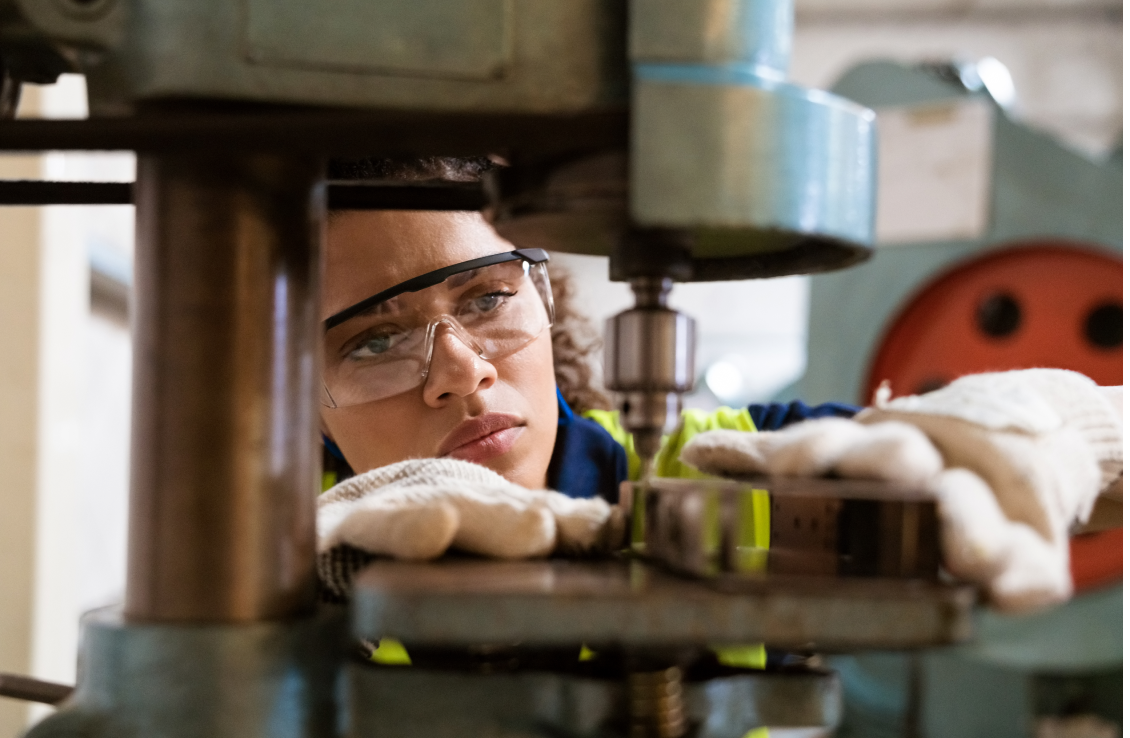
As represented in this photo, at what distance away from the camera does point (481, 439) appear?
1.16 m

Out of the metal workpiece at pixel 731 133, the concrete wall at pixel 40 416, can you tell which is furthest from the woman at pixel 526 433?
the concrete wall at pixel 40 416

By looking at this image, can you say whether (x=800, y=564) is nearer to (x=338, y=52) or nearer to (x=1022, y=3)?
(x=338, y=52)

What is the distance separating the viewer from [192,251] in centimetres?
51

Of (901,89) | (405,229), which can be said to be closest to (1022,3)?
(901,89)

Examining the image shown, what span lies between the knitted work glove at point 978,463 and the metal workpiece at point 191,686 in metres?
0.29

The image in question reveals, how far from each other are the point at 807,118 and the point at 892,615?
10.1 inches

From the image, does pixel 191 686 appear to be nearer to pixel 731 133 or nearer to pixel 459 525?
pixel 459 525

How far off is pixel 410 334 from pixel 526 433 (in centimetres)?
20

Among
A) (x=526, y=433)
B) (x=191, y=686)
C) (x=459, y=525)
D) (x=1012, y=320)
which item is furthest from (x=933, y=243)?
(x=191, y=686)

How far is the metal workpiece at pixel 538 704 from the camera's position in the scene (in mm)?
473

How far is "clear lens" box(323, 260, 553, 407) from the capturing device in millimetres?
1110

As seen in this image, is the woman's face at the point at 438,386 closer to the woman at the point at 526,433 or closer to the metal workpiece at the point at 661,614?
the woman at the point at 526,433

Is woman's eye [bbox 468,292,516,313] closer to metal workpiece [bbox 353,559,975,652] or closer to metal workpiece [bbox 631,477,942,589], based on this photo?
metal workpiece [bbox 631,477,942,589]

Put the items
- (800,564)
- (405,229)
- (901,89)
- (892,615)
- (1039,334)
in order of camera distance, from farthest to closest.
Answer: (901,89) → (1039,334) → (405,229) → (800,564) → (892,615)
